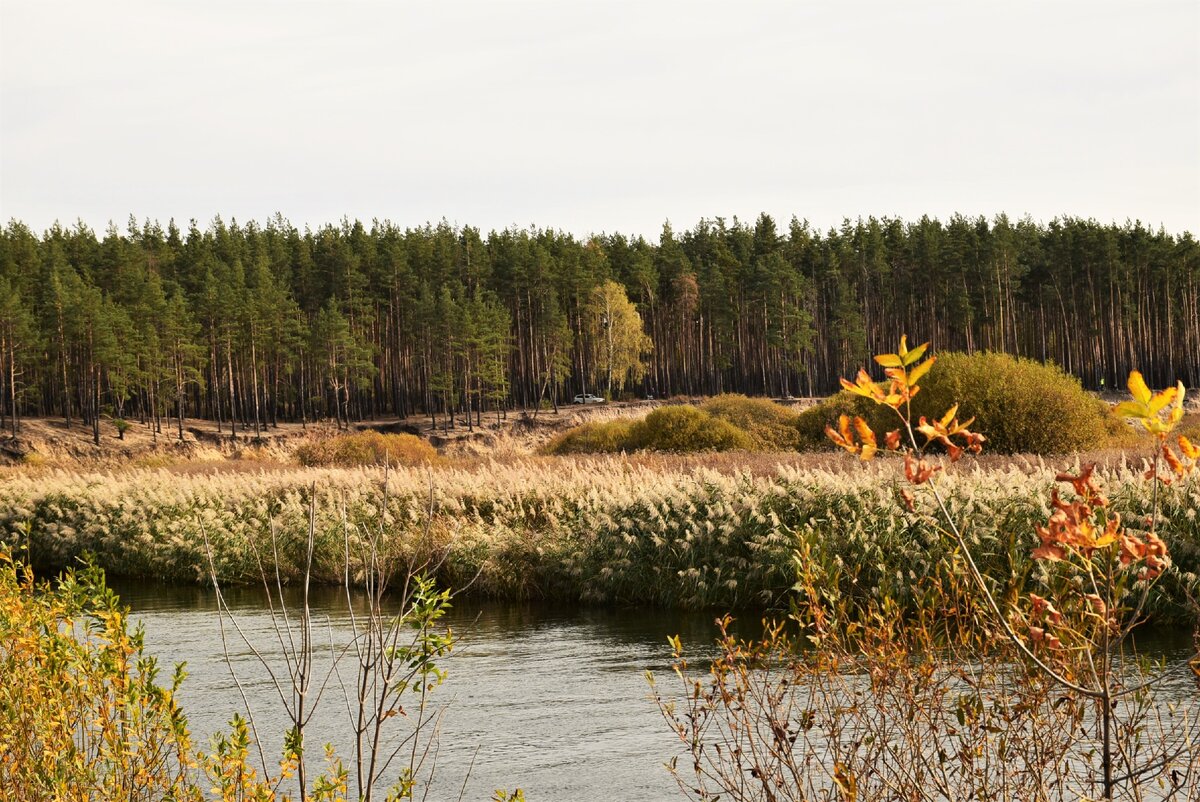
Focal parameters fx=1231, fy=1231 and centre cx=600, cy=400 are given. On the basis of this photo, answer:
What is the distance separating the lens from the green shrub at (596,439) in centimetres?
3250

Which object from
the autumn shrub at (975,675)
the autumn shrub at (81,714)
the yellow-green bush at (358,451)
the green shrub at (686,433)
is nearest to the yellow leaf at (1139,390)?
the autumn shrub at (975,675)

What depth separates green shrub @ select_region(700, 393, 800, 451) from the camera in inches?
1257

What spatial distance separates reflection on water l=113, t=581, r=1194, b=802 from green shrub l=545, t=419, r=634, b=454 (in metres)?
15.9

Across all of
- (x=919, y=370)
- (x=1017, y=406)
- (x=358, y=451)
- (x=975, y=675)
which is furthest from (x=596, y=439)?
(x=919, y=370)

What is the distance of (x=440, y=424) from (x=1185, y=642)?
6756 centimetres

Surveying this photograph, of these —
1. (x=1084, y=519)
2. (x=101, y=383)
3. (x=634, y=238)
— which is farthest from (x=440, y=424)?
(x=1084, y=519)

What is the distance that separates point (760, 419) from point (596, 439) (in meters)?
4.53

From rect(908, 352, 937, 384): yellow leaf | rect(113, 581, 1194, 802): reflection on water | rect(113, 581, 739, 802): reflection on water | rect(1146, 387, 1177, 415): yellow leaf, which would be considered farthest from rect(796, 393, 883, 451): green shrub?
rect(1146, 387, 1177, 415): yellow leaf

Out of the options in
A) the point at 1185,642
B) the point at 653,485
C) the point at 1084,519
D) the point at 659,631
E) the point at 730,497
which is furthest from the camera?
the point at 653,485

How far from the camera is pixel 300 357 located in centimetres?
8169

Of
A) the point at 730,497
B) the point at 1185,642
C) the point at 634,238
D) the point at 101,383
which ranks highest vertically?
the point at 634,238

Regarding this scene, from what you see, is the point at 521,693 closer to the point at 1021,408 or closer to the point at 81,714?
the point at 81,714

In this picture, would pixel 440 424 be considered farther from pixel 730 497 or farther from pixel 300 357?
pixel 730 497

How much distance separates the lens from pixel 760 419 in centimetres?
→ 3350
